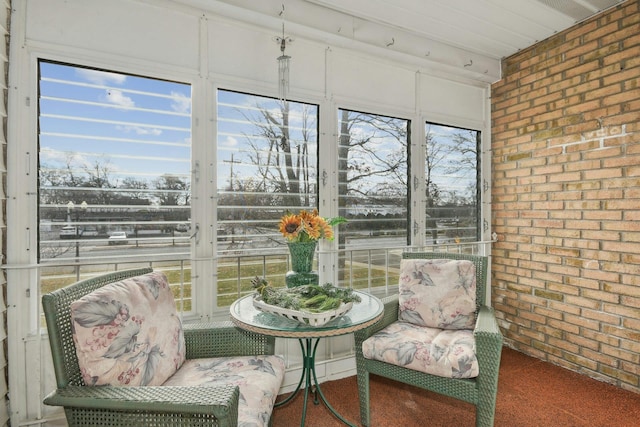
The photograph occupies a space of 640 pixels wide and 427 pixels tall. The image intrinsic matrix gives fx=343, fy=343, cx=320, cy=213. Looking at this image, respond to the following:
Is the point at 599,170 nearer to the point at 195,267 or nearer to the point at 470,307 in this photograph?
the point at 470,307

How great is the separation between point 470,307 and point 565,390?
0.98 m

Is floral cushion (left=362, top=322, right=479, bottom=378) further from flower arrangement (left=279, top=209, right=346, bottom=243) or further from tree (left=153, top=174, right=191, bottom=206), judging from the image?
tree (left=153, top=174, right=191, bottom=206)

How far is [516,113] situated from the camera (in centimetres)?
308

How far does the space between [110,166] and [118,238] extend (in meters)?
0.42

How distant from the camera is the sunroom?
1.85 m

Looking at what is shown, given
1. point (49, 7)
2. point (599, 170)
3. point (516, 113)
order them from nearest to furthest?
point (49, 7) < point (599, 170) < point (516, 113)

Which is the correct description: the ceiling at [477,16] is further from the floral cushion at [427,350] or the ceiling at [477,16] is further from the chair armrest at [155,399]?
the chair armrest at [155,399]

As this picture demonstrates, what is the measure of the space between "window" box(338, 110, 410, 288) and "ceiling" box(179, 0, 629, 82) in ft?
1.79

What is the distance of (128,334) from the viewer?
1304 mm

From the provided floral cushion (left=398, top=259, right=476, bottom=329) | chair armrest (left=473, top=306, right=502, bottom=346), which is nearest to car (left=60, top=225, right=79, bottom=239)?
floral cushion (left=398, top=259, right=476, bottom=329)

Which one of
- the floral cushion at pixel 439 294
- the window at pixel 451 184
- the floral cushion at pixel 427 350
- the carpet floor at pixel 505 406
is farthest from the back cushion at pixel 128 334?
the window at pixel 451 184

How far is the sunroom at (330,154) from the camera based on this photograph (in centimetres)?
185

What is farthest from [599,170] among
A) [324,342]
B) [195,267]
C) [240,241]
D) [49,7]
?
[49,7]

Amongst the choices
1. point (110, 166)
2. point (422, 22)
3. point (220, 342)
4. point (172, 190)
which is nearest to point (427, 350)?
point (220, 342)
